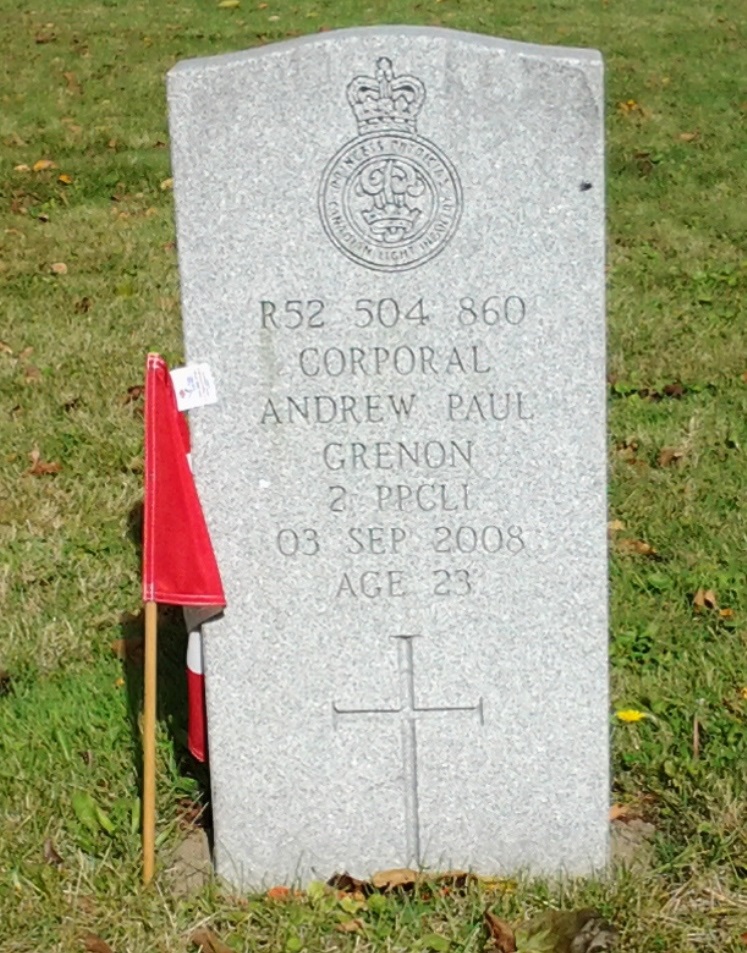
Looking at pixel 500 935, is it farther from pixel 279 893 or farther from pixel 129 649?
pixel 129 649

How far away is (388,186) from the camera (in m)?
2.85

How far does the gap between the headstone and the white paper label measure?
0.03 m

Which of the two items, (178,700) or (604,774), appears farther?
(178,700)

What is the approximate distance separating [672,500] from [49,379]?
2.88 metres

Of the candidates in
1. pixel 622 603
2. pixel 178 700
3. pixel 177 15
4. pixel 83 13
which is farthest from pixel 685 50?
pixel 178 700

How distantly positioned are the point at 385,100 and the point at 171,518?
96 centimetres

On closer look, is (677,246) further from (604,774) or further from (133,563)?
(604,774)

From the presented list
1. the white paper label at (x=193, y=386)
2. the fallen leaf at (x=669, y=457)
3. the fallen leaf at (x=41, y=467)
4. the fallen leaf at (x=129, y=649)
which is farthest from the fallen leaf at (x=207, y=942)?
the fallen leaf at (x=669, y=457)

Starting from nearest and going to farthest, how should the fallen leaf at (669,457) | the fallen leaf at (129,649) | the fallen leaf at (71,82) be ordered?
the fallen leaf at (129,649) < the fallen leaf at (669,457) < the fallen leaf at (71,82)

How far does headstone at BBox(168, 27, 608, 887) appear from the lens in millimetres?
2816

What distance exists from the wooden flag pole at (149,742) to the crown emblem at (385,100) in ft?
3.66

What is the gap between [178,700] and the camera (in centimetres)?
398

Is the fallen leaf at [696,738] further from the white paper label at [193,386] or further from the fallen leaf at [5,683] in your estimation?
the fallen leaf at [5,683]

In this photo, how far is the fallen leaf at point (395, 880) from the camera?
3271 millimetres
